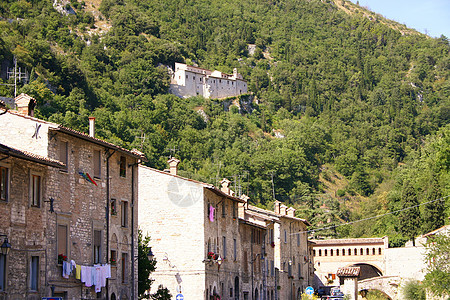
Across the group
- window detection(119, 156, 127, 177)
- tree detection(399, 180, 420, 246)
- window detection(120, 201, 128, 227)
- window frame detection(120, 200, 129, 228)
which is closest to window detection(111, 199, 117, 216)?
window frame detection(120, 200, 129, 228)

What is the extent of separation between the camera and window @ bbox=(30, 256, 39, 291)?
95.8ft

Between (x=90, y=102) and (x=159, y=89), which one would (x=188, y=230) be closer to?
(x=90, y=102)

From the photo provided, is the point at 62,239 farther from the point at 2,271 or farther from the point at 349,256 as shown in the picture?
the point at 349,256

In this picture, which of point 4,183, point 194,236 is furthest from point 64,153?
point 194,236

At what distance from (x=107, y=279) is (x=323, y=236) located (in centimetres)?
8254

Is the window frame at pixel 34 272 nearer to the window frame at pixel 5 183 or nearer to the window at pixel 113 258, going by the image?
the window frame at pixel 5 183

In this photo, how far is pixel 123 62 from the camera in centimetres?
19538

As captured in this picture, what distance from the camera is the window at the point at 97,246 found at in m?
35.6

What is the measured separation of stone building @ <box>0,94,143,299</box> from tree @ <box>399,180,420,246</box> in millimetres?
60651

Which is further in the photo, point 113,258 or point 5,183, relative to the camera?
point 113,258

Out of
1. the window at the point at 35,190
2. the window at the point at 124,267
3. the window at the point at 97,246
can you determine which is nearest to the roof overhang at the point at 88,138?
the window at the point at 35,190

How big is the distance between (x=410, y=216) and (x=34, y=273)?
236 feet

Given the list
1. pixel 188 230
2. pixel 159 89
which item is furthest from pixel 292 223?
pixel 159 89

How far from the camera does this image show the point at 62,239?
3200cm
